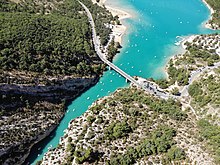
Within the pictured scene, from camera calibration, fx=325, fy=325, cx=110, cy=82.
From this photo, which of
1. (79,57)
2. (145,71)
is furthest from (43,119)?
(145,71)

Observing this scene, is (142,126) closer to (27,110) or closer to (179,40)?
(27,110)

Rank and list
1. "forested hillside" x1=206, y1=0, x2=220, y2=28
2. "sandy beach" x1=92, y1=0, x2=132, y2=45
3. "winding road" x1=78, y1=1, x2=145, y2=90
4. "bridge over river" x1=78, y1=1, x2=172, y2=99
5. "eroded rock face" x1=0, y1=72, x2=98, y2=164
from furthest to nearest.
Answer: "forested hillside" x1=206, y1=0, x2=220, y2=28
"sandy beach" x1=92, y1=0, x2=132, y2=45
"winding road" x1=78, y1=1, x2=145, y2=90
"bridge over river" x1=78, y1=1, x2=172, y2=99
"eroded rock face" x1=0, y1=72, x2=98, y2=164

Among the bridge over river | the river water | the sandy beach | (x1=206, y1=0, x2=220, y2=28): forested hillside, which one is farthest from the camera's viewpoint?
(x1=206, y1=0, x2=220, y2=28): forested hillside

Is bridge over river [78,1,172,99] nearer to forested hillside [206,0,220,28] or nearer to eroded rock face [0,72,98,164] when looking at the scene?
eroded rock face [0,72,98,164]

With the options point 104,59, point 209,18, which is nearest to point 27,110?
point 104,59

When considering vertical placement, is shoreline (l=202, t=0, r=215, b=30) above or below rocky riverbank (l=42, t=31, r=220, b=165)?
above

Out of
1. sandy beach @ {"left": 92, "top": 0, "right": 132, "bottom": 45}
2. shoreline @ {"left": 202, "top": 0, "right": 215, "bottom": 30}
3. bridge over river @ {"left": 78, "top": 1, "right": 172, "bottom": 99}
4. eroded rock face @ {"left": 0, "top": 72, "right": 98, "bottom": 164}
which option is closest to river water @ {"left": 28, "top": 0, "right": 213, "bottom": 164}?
shoreline @ {"left": 202, "top": 0, "right": 215, "bottom": 30}

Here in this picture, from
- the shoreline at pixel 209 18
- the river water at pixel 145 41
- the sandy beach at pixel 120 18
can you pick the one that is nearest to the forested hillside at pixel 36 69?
the river water at pixel 145 41

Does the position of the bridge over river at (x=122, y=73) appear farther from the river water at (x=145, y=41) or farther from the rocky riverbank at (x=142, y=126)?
the rocky riverbank at (x=142, y=126)
